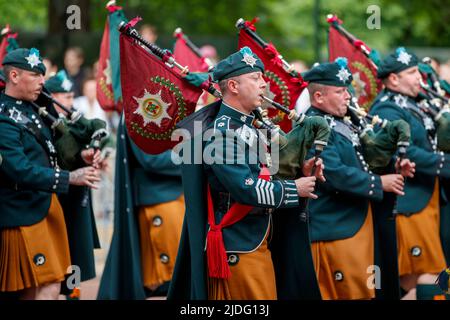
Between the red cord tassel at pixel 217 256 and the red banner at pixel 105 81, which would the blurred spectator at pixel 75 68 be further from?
the red cord tassel at pixel 217 256

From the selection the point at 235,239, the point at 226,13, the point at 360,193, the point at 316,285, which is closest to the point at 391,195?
the point at 360,193

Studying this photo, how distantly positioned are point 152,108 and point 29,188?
3.49 feet

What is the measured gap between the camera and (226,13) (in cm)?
2239

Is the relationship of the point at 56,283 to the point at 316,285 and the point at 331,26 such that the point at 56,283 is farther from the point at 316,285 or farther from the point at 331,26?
the point at 331,26

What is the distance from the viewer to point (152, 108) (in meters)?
7.06

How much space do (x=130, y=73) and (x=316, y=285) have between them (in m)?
1.89

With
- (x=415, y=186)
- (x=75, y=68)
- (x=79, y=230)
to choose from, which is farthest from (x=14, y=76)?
(x=75, y=68)

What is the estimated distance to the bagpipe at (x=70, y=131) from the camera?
7.80 m

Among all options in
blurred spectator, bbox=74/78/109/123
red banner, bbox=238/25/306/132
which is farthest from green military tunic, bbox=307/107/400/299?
blurred spectator, bbox=74/78/109/123

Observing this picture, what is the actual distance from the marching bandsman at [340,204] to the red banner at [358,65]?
6.02ft

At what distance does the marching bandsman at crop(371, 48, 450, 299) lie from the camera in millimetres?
8821

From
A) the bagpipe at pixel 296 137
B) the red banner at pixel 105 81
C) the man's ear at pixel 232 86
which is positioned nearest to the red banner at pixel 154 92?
the bagpipe at pixel 296 137

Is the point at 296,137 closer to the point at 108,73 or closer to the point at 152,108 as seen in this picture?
the point at 152,108

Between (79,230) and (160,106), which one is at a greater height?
(160,106)
